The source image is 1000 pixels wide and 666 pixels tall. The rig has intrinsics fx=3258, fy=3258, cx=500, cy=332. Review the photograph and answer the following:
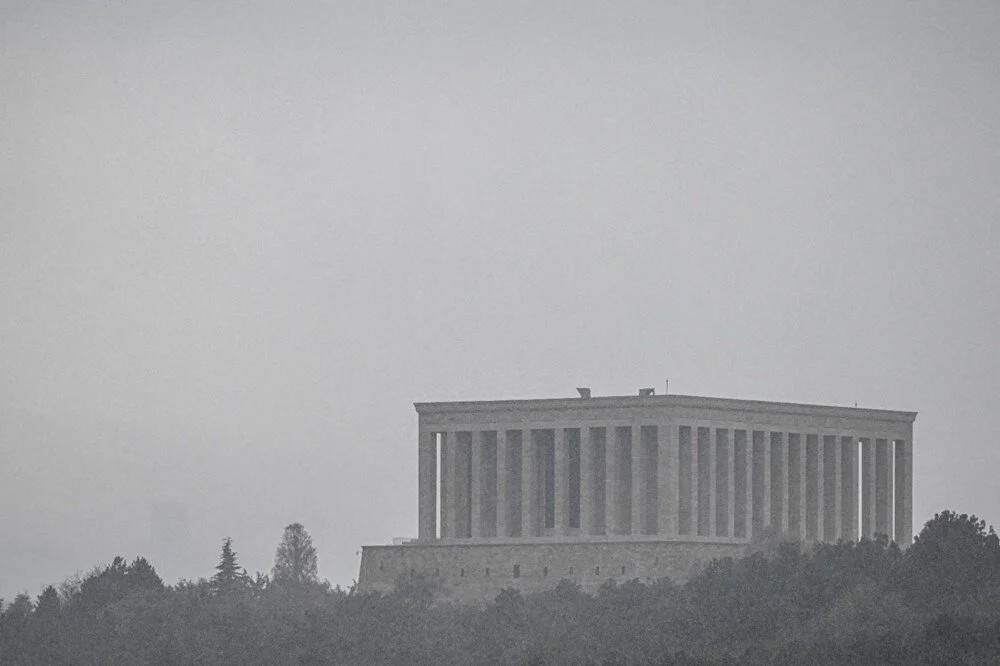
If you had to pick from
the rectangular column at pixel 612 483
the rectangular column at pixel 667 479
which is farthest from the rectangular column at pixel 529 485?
the rectangular column at pixel 667 479

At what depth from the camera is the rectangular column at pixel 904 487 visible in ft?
542

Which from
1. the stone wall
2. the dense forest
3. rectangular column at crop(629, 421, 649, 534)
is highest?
rectangular column at crop(629, 421, 649, 534)

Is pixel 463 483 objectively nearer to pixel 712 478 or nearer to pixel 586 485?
pixel 586 485

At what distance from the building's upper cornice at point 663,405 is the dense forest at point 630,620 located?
27.3 ft

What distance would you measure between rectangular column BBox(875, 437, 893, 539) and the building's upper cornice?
174 centimetres

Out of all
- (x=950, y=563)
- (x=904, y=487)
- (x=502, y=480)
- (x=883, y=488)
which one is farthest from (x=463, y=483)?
(x=950, y=563)

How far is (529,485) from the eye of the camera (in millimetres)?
160750

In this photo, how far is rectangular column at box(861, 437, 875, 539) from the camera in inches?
6457

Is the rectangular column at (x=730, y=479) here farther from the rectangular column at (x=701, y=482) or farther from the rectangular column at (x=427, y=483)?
the rectangular column at (x=427, y=483)

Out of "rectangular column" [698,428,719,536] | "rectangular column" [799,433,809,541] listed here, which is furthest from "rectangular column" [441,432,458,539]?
"rectangular column" [799,433,809,541]

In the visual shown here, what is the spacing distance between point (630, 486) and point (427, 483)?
1157cm

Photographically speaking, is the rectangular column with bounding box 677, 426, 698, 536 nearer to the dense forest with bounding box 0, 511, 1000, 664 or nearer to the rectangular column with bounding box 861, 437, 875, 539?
the dense forest with bounding box 0, 511, 1000, 664

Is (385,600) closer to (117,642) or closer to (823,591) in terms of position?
(117,642)

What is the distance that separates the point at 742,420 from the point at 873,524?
1023 cm
